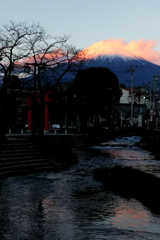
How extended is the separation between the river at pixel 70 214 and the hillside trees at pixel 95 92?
54.2 m

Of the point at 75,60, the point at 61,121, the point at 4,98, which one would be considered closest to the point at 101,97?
the point at 61,121

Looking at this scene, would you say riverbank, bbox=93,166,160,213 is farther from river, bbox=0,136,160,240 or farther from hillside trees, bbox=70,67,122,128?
hillside trees, bbox=70,67,122,128

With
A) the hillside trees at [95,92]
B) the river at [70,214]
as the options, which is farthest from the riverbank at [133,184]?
the hillside trees at [95,92]

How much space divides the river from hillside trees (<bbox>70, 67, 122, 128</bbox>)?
54198 mm

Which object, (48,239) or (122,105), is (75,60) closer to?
(48,239)

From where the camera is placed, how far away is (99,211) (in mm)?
11438

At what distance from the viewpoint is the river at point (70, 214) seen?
890 centimetres

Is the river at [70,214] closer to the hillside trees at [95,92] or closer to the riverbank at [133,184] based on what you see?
the riverbank at [133,184]

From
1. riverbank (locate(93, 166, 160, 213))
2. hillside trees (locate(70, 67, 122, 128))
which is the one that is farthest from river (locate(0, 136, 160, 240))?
hillside trees (locate(70, 67, 122, 128))

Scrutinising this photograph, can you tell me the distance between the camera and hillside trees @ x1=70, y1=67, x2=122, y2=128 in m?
71.7

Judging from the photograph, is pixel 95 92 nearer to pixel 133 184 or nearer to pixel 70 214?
pixel 133 184

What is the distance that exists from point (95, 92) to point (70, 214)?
65.5 m

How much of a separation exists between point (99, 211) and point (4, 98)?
16944 millimetres

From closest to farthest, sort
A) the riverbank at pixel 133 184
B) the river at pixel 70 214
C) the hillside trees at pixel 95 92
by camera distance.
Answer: the river at pixel 70 214, the riverbank at pixel 133 184, the hillside trees at pixel 95 92
